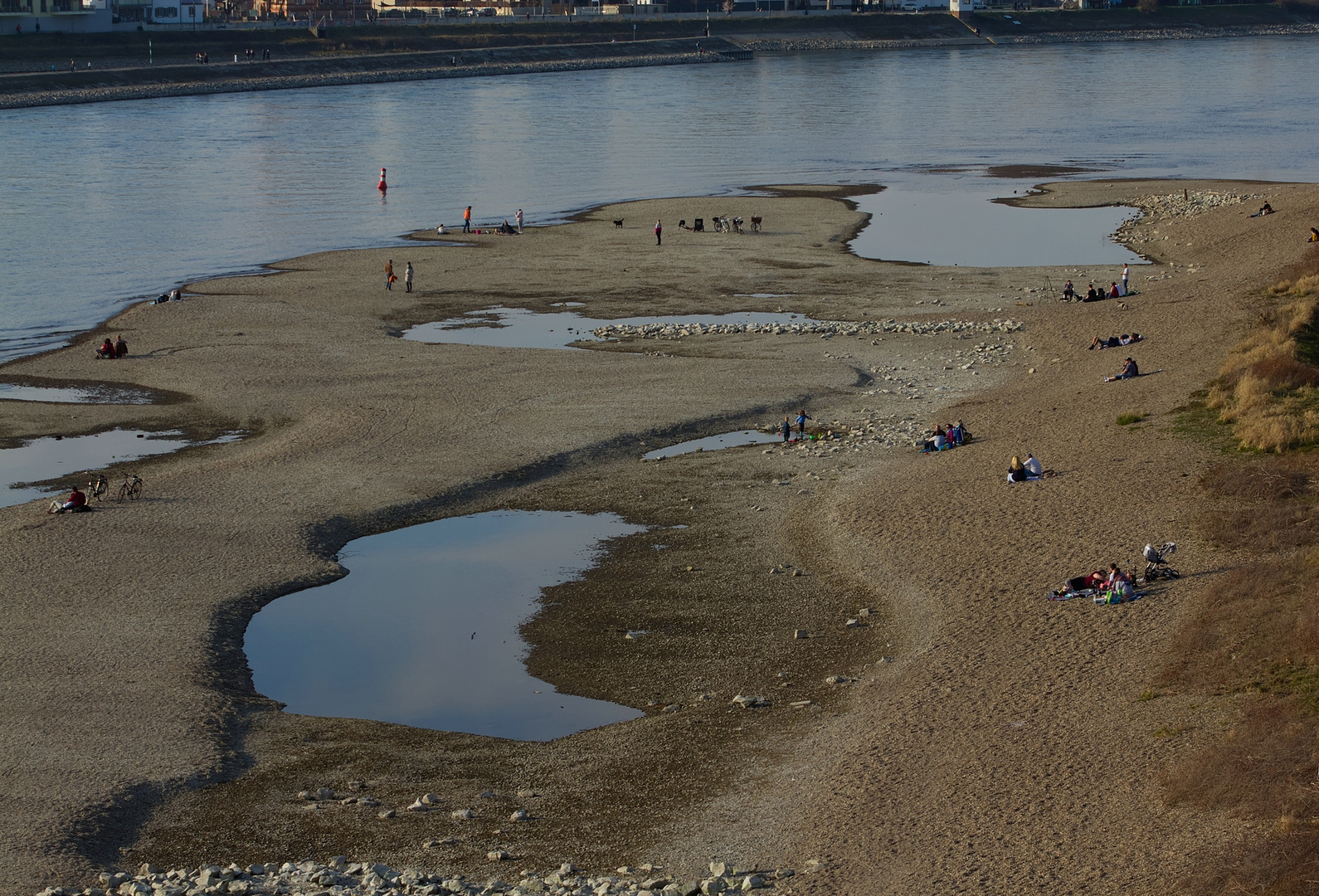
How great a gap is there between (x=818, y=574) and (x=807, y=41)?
166314 mm

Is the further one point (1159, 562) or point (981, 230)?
point (981, 230)

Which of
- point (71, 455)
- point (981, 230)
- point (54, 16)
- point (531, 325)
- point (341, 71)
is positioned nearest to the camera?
point (71, 455)

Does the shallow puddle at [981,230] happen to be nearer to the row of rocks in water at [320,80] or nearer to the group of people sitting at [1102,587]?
the group of people sitting at [1102,587]

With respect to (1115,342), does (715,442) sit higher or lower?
lower

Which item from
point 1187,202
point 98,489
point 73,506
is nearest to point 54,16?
point 1187,202

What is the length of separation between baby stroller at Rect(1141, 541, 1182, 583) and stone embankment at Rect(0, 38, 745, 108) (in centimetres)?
11475

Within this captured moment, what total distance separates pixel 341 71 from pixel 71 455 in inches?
4853

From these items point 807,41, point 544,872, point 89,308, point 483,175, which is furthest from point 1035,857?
point 807,41

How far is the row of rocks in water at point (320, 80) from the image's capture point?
119 meters

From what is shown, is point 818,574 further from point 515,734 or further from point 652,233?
point 652,233

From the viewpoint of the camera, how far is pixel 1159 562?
2292 cm

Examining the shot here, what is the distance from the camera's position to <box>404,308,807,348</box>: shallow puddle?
4362cm

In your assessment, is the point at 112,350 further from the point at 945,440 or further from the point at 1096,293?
the point at 1096,293

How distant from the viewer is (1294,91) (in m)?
126
